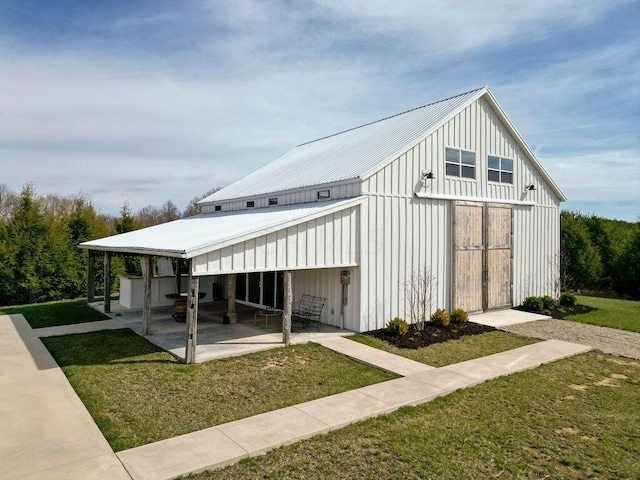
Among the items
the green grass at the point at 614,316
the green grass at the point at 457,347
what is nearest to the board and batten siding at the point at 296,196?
the green grass at the point at 457,347

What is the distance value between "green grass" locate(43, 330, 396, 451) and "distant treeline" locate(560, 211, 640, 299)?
17.5m

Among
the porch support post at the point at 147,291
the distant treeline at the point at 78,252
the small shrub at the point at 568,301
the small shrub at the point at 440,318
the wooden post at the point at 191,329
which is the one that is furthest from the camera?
the distant treeline at the point at 78,252

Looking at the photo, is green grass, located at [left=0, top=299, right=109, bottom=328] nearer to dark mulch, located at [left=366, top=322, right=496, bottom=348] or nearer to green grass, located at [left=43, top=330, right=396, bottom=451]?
green grass, located at [left=43, top=330, right=396, bottom=451]

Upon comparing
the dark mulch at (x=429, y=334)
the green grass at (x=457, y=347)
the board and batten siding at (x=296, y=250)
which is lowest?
the green grass at (x=457, y=347)

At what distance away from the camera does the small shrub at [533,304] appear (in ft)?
49.9

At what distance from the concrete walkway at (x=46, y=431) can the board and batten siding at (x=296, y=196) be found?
8.02 metres

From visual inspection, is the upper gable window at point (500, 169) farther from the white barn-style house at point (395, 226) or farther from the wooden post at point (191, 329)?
the wooden post at point (191, 329)

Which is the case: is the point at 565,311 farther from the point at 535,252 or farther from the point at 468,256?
the point at 468,256

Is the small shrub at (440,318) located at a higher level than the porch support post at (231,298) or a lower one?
lower

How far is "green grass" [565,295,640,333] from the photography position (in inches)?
529

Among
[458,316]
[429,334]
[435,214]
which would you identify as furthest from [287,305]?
[435,214]

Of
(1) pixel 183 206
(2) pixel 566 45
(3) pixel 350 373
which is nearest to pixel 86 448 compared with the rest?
(3) pixel 350 373

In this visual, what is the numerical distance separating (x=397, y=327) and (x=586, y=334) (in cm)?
577

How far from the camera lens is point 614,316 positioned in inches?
584
